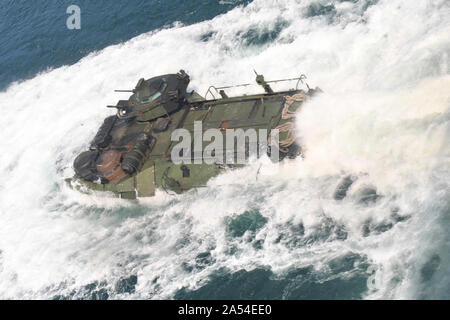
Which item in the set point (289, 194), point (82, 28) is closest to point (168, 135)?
point (289, 194)

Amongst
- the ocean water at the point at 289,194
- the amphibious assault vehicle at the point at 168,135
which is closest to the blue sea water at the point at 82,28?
the ocean water at the point at 289,194

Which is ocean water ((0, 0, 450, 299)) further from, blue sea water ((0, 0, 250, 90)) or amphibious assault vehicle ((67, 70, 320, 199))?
blue sea water ((0, 0, 250, 90))

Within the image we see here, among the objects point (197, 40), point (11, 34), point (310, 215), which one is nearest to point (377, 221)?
point (310, 215)

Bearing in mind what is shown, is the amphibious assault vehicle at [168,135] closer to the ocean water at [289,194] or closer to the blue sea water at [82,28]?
the ocean water at [289,194]

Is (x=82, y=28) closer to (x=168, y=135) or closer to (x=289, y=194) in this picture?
(x=168, y=135)

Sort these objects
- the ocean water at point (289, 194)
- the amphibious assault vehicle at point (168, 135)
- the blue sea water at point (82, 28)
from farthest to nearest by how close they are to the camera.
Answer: the blue sea water at point (82, 28), the amphibious assault vehicle at point (168, 135), the ocean water at point (289, 194)
